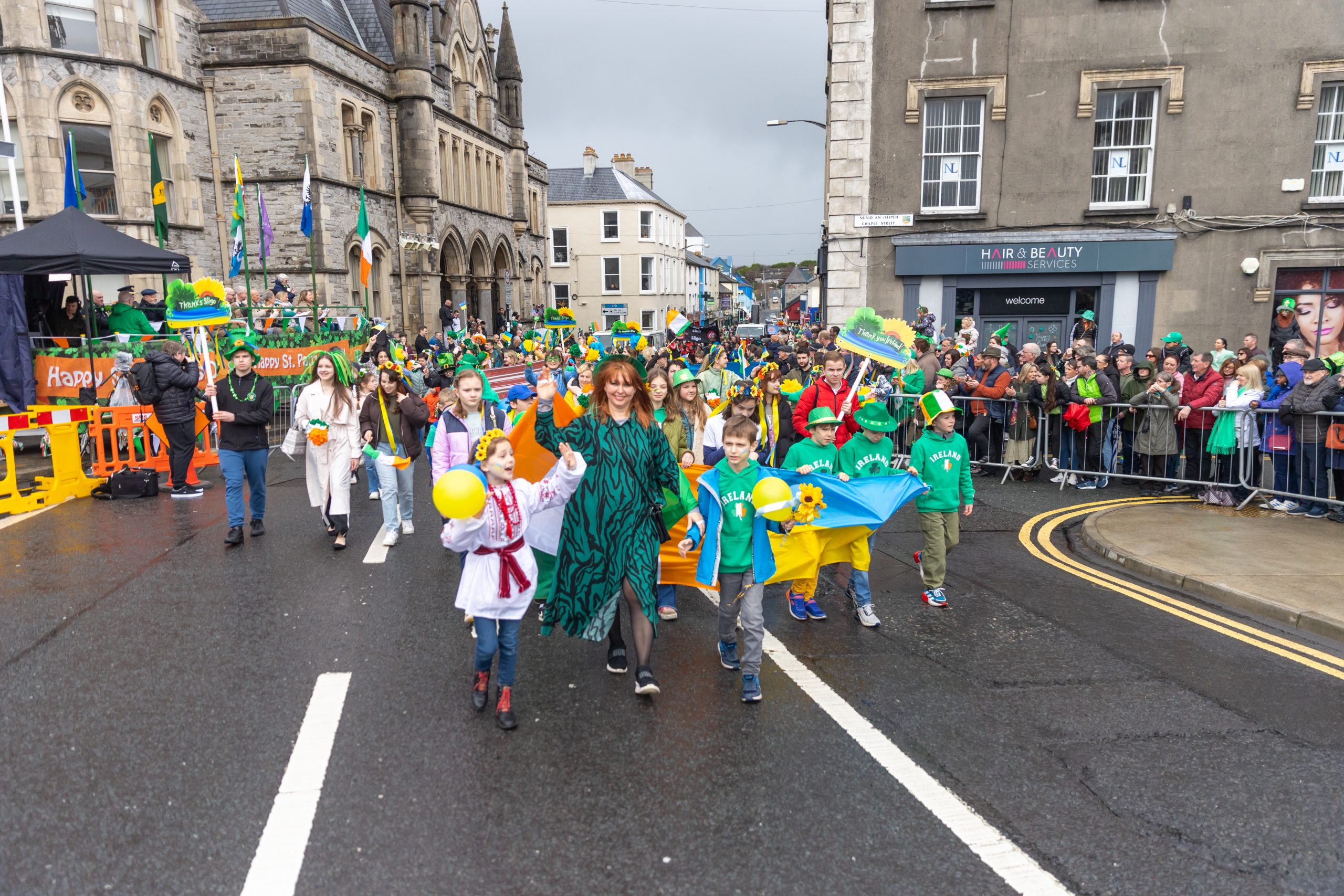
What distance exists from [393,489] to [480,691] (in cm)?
415

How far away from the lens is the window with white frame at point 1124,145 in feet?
54.9

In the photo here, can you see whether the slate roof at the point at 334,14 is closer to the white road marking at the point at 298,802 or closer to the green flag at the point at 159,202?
the green flag at the point at 159,202

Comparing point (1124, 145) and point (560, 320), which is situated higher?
point (1124, 145)

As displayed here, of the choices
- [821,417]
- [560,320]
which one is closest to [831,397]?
[821,417]

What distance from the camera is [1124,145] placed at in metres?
16.8

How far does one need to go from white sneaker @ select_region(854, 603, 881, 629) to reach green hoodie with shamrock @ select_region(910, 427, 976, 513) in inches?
37.8

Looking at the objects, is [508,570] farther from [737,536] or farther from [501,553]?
[737,536]

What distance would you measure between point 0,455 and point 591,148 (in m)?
51.2

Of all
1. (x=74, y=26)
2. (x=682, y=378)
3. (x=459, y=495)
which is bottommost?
(x=459, y=495)

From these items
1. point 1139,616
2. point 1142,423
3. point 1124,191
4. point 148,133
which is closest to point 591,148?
point 148,133

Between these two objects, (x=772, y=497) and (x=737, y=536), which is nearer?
(x=772, y=497)

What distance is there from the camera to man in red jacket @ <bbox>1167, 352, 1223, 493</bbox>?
1015 cm

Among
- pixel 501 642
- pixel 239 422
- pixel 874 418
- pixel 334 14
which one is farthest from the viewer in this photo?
pixel 334 14

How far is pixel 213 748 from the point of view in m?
4.27
